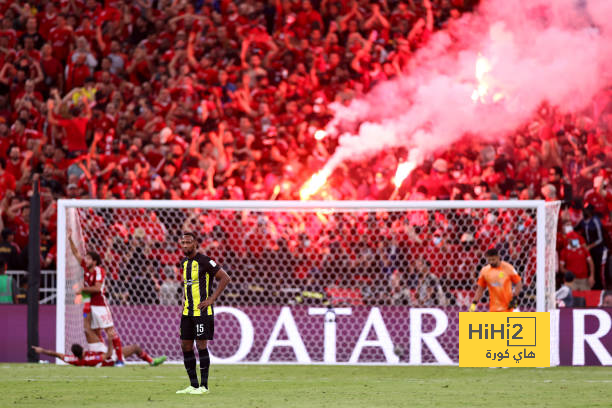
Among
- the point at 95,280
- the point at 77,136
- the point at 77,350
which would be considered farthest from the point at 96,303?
the point at 77,136

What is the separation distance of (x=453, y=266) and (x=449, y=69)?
485 centimetres

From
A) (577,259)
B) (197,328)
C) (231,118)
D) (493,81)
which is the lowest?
(197,328)

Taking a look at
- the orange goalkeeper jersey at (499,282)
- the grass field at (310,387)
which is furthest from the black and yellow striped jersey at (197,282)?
the orange goalkeeper jersey at (499,282)

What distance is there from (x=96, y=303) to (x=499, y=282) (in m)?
5.20

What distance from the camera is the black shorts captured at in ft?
36.6

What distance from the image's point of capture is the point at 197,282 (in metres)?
11.3

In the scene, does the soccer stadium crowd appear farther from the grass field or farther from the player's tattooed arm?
the player's tattooed arm

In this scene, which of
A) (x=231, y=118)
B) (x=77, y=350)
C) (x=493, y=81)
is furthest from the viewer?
(x=231, y=118)

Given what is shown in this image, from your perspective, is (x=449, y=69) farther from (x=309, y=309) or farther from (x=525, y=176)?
(x=309, y=309)

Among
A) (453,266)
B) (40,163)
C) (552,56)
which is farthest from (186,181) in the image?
(552,56)

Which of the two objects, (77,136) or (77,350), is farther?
(77,136)
